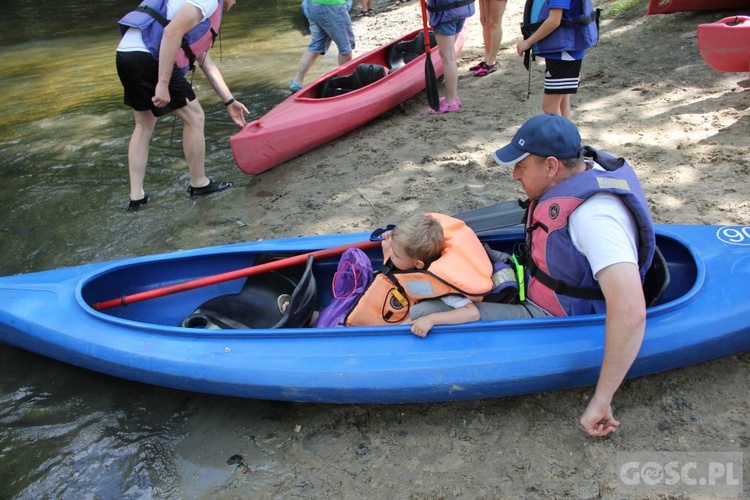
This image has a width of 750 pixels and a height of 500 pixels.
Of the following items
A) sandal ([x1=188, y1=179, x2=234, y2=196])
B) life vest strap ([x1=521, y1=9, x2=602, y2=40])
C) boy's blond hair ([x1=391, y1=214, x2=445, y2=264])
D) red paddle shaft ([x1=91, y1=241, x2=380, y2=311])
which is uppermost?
life vest strap ([x1=521, y1=9, x2=602, y2=40])

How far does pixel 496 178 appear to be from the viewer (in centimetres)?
397

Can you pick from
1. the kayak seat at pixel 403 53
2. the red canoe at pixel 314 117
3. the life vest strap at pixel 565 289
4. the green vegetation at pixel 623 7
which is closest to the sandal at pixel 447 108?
the red canoe at pixel 314 117

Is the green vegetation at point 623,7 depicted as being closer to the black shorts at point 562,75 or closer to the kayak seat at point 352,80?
the kayak seat at point 352,80

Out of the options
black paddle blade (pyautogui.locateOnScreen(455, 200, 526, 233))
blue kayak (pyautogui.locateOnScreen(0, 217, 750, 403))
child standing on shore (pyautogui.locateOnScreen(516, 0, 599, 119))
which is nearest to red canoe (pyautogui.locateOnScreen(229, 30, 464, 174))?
child standing on shore (pyautogui.locateOnScreen(516, 0, 599, 119))

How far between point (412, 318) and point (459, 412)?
423mm

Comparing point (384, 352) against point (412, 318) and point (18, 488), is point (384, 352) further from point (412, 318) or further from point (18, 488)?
point (18, 488)

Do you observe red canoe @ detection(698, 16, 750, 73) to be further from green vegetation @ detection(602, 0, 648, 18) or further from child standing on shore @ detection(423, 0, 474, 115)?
green vegetation @ detection(602, 0, 648, 18)

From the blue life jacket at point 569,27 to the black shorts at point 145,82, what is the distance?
6.97 feet

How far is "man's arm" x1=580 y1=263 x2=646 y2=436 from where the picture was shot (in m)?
1.75

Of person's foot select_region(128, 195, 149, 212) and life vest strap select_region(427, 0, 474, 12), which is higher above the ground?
life vest strap select_region(427, 0, 474, 12)

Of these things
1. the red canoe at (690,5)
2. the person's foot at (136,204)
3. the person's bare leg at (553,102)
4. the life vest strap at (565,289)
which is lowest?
the person's foot at (136,204)

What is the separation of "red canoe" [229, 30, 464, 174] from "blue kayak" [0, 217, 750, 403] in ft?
6.31

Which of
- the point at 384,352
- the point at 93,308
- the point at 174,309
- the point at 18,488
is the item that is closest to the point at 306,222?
the point at 174,309

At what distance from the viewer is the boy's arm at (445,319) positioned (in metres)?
2.26
